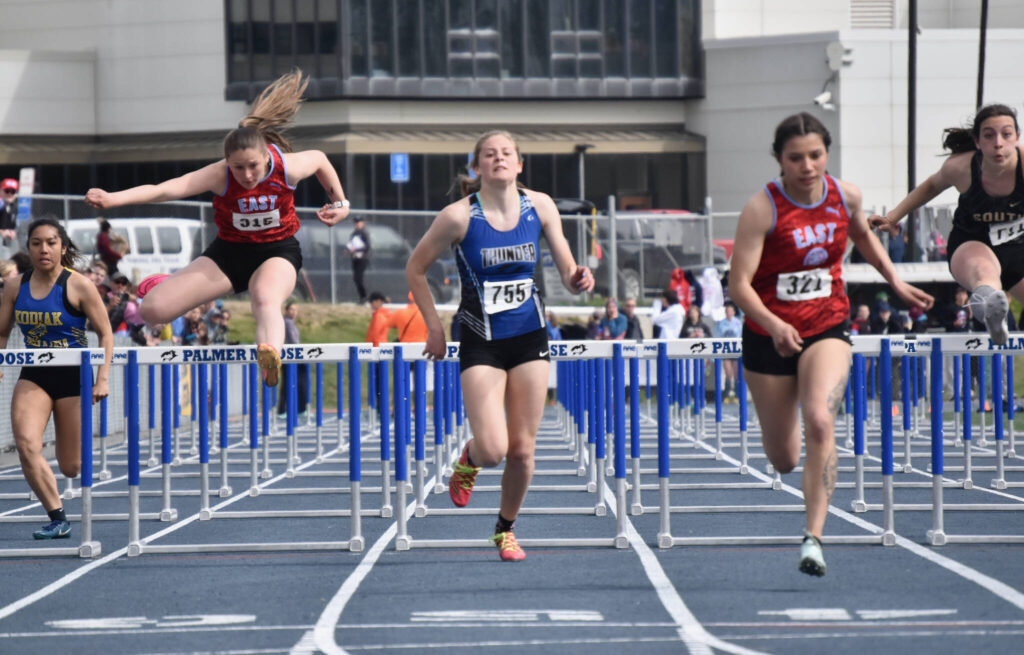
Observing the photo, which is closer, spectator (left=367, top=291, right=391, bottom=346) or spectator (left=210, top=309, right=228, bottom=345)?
spectator (left=367, top=291, right=391, bottom=346)

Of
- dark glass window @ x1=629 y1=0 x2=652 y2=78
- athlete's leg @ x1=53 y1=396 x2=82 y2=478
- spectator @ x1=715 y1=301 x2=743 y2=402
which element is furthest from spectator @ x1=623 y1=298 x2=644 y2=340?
dark glass window @ x1=629 y1=0 x2=652 y2=78

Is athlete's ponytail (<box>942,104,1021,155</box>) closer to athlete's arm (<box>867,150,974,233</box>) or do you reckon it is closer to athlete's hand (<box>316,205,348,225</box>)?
athlete's arm (<box>867,150,974,233</box>)

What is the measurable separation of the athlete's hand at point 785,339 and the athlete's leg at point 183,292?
3.03m

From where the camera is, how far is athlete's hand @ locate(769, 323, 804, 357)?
696 centimetres

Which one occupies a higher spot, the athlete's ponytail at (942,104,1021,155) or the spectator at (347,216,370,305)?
the athlete's ponytail at (942,104,1021,155)

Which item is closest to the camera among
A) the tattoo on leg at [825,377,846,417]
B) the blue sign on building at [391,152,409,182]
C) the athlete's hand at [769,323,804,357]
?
the athlete's hand at [769,323,804,357]

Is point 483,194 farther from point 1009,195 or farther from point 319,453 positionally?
point 319,453

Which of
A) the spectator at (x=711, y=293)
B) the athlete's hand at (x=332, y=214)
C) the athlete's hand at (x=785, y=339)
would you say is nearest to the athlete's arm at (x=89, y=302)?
the athlete's hand at (x=332, y=214)

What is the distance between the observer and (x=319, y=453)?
55.0 feet

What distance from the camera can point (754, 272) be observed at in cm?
712

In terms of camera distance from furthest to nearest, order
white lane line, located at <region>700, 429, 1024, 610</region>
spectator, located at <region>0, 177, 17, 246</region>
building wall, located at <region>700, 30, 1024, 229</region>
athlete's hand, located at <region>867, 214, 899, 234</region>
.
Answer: building wall, located at <region>700, 30, 1024, 229</region>, spectator, located at <region>0, 177, 17, 246</region>, athlete's hand, located at <region>867, 214, 899, 234</region>, white lane line, located at <region>700, 429, 1024, 610</region>

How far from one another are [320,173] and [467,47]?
36620mm

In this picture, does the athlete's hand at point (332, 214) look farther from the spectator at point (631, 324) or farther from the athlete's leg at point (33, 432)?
the spectator at point (631, 324)

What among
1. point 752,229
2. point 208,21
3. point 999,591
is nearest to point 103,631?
point 752,229
